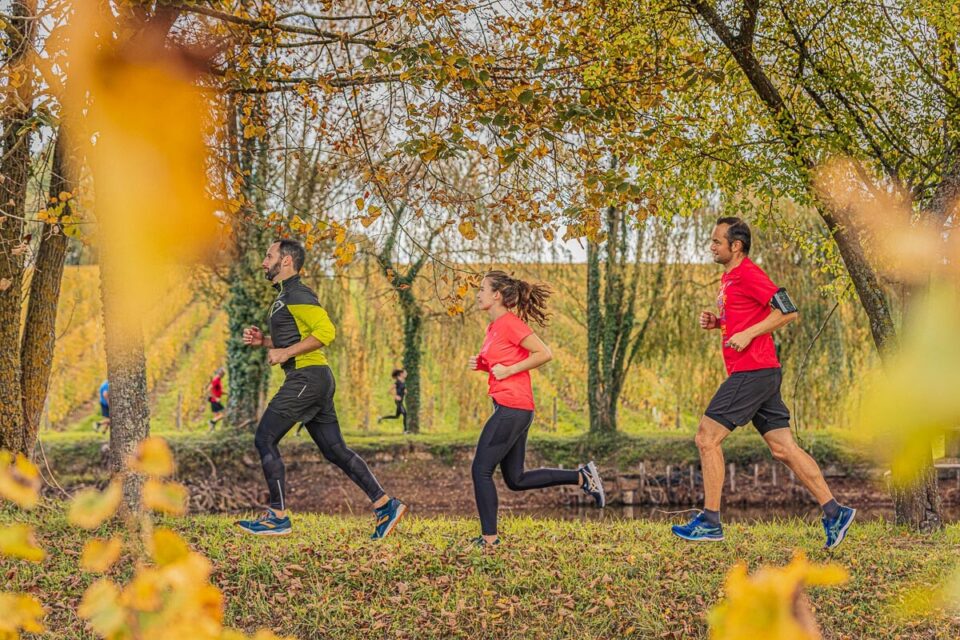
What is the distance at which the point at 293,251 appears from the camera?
22.2 feet

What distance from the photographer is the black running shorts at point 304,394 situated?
21.5 feet

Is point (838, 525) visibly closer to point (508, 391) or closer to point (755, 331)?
point (755, 331)

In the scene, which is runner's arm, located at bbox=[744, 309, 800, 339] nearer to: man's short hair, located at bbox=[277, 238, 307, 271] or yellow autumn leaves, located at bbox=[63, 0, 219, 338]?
man's short hair, located at bbox=[277, 238, 307, 271]

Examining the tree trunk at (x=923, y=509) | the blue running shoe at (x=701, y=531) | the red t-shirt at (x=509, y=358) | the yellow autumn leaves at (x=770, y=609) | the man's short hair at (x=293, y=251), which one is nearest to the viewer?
the yellow autumn leaves at (x=770, y=609)

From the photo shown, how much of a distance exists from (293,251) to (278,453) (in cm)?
145

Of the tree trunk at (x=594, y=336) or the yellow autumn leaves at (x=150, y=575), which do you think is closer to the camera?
the yellow autumn leaves at (x=150, y=575)

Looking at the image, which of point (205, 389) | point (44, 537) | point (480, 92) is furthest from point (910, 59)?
point (205, 389)

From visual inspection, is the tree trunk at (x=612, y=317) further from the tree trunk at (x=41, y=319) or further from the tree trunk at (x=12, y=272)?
the tree trunk at (x=12, y=272)

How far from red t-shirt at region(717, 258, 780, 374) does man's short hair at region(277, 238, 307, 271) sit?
299cm

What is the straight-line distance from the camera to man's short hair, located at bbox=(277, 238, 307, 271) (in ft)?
22.1

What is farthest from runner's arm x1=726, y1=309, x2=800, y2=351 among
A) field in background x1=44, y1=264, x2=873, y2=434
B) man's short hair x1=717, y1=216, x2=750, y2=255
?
field in background x1=44, y1=264, x2=873, y2=434

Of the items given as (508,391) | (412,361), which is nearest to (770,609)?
(508,391)

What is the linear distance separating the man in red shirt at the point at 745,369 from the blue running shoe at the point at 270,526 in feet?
9.83

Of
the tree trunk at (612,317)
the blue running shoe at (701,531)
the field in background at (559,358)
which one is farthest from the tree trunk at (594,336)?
the blue running shoe at (701,531)
